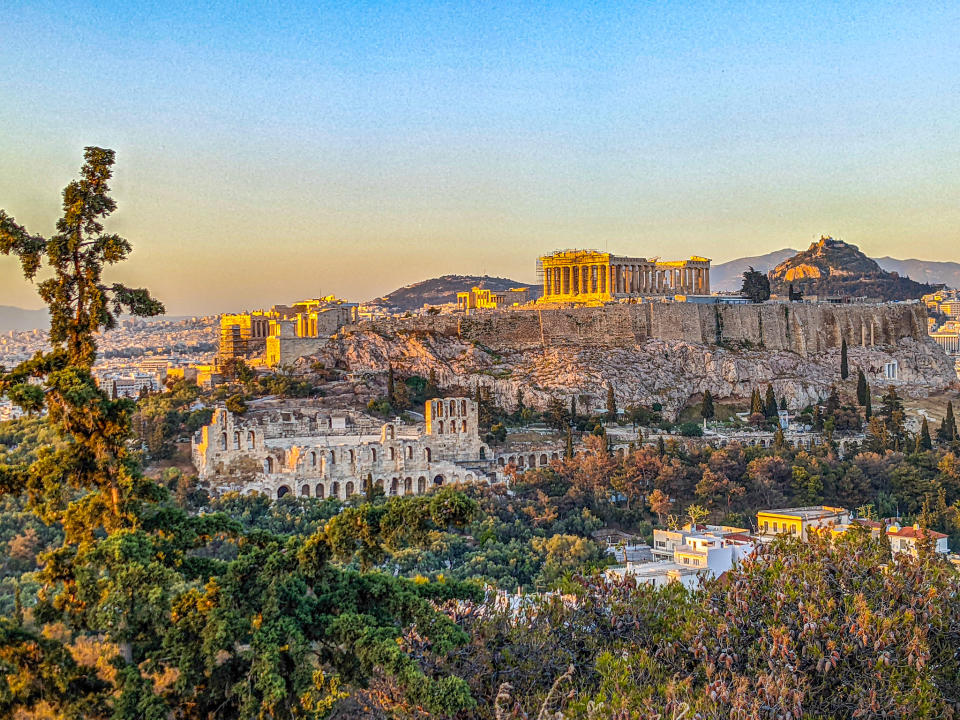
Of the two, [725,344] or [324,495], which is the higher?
[725,344]

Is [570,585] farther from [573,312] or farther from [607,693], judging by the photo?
→ [573,312]

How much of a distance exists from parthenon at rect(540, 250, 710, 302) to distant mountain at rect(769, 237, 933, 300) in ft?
58.0

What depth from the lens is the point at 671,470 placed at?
28547 millimetres

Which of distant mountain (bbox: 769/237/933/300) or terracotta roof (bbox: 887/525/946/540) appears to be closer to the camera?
terracotta roof (bbox: 887/525/946/540)

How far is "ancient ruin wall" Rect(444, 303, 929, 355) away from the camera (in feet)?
142

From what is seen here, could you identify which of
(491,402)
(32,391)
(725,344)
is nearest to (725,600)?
(32,391)

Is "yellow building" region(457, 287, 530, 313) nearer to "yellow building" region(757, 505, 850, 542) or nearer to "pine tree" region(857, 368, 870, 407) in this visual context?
"pine tree" region(857, 368, 870, 407)

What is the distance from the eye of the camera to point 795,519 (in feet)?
79.9

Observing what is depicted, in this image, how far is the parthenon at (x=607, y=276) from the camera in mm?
49625

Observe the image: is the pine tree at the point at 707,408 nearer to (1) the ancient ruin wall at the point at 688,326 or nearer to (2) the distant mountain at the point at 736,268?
(1) the ancient ruin wall at the point at 688,326

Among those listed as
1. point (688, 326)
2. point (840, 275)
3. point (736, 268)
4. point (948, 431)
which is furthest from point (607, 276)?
point (736, 268)

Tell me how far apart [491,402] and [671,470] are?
1003 cm

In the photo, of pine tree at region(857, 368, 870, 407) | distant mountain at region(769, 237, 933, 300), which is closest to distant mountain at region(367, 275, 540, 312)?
distant mountain at region(769, 237, 933, 300)

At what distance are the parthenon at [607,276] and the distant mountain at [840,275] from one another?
58.0 ft
